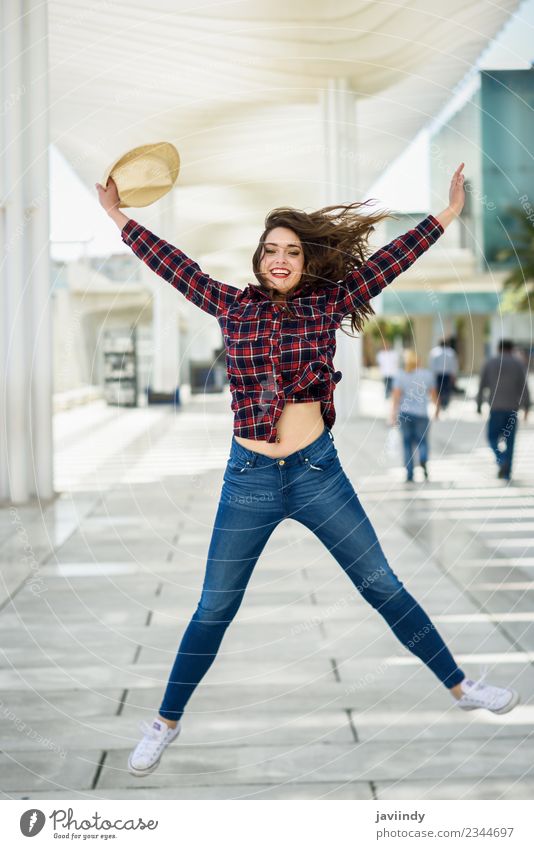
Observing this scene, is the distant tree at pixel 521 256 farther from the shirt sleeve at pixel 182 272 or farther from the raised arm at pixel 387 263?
the shirt sleeve at pixel 182 272

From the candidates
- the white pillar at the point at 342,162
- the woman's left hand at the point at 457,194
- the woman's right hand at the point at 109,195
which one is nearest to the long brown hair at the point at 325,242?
the woman's left hand at the point at 457,194

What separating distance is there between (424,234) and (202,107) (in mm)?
14560

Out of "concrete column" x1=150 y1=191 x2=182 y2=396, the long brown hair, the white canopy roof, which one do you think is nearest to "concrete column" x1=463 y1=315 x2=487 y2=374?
"concrete column" x1=150 y1=191 x2=182 y2=396

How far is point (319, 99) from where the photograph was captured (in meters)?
17.4

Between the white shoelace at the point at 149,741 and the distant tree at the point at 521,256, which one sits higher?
the distant tree at the point at 521,256

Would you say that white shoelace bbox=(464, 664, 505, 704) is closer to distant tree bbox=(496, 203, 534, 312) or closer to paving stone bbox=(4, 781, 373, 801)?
paving stone bbox=(4, 781, 373, 801)

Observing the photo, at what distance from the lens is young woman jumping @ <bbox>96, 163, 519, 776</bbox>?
2990mm

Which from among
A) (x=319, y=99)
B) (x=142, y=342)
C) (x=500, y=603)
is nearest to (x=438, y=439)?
(x=319, y=99)

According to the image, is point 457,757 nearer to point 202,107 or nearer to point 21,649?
point 21,649

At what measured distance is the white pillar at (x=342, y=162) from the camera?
17016mm
